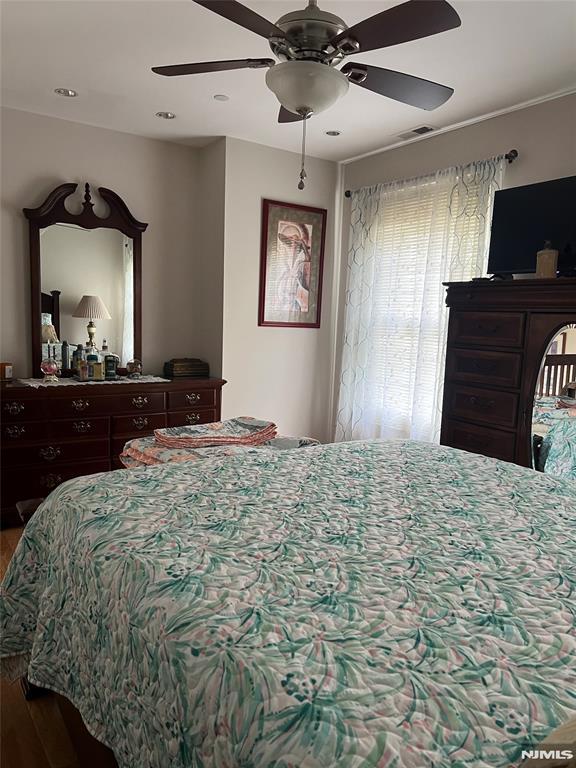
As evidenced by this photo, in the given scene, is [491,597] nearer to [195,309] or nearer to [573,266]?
[573,266]

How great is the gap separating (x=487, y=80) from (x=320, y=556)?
9.24 ft

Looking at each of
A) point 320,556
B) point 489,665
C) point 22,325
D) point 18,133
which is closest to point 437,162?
point 18,133

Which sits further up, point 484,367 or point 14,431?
point 484,367

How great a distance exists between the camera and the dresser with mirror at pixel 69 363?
11.0ft

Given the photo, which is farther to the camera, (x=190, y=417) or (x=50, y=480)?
(x=190, y=417)

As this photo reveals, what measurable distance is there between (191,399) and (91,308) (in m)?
0.99

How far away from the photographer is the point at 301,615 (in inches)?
37.6

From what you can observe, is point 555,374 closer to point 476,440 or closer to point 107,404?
point 476,440

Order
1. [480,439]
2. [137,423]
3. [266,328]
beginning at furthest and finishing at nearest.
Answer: [266,328]
[137,423]
[480,439]

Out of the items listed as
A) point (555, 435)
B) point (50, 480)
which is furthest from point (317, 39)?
point (50, 480)

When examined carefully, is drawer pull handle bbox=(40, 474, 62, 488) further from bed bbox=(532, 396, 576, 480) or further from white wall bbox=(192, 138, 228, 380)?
bed bbox=(532, 396, 576, 480)

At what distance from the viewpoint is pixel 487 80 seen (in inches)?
114

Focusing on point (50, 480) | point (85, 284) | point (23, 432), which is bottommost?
point (50, 480)

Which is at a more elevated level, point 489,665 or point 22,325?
point 22,325
